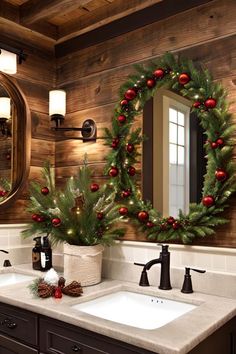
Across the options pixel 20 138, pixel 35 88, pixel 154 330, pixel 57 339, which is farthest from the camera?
pixel 35 88

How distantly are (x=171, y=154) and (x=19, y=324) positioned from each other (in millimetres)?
1148

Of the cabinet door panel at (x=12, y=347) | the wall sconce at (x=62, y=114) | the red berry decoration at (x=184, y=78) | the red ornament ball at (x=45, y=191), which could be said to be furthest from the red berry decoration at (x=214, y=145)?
the cabinet door panel at (x=12, y=347)

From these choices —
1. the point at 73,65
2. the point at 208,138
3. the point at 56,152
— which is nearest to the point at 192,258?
the point at 208,138

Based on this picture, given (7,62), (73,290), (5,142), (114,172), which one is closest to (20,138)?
(5,142)

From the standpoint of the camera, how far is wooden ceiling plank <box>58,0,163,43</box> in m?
2.25

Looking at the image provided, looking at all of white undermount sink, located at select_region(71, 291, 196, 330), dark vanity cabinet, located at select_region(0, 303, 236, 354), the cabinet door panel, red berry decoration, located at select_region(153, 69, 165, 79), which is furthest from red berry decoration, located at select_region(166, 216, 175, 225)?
the cabinet door panel

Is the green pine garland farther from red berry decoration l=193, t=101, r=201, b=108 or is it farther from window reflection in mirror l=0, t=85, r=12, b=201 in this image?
red berry decoration l=193, t=101, r=201, b=108

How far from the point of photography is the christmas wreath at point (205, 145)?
1814 mm

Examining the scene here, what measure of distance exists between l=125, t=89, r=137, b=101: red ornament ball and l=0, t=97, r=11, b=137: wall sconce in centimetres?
82

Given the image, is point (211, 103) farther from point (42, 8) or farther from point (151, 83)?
point (42, 8)

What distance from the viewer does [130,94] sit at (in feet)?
7.04

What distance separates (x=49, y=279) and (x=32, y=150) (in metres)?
1.06

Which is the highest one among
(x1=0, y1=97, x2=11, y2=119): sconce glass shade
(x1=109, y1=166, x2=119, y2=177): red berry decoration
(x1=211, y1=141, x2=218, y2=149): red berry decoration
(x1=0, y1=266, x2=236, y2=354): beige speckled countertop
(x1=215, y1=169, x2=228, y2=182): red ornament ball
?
(x1=0, y1=97, x2=11, y2=119): sconce glass shade

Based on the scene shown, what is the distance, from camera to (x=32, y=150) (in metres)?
2.58
